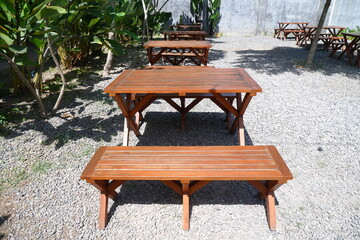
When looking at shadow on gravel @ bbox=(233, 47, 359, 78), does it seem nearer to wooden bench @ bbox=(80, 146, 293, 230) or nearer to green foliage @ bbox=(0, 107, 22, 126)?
wooden bench @ bbox=(80, 146, 293, 230)

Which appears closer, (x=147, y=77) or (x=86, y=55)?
(x=147, y=77)

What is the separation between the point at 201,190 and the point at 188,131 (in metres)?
1.15

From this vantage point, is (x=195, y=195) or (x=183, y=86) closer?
(x=195, y=195)

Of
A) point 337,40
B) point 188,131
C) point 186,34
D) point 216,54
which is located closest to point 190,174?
point 188,131

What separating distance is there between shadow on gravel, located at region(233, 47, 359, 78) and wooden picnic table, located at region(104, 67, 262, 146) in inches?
146

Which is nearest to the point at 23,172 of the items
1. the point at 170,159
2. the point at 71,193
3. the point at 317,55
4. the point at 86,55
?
the point at 71,193

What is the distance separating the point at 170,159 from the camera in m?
1.92

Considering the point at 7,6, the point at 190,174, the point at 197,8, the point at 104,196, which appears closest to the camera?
the point at 190,174

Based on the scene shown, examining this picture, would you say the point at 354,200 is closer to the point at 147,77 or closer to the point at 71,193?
the point at 147,77

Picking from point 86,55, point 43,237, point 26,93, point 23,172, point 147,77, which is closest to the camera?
point 43,237

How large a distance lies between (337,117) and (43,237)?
416 cm

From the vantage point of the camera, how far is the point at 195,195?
223 cm

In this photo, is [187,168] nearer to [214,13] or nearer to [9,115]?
[9,115]

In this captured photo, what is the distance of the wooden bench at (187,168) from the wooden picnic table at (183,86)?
59cm
